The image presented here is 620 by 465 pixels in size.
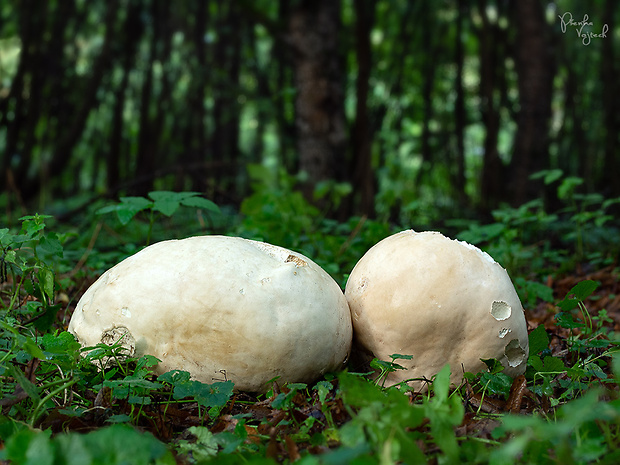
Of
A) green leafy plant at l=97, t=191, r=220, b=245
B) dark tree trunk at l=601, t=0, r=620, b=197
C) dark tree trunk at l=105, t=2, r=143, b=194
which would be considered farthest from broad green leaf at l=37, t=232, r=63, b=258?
dark tree trunk at l=105, t=2, r=143, b=194

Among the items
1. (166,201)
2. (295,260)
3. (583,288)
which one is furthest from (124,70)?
(583,288)

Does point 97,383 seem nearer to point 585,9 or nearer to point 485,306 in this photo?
point 485,306

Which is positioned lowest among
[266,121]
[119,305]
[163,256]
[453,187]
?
[453,187]

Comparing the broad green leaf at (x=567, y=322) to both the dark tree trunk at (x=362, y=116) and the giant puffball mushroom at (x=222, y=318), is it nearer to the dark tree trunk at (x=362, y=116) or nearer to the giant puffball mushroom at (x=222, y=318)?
the giant puffball mushroom at (x=222, y=318)

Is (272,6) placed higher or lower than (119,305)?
higher

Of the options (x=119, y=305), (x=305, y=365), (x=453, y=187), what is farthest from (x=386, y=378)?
(x=453, y=187)

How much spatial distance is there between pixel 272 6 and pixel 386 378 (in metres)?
8.70

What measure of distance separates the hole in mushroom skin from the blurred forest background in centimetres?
253

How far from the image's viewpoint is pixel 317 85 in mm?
5707

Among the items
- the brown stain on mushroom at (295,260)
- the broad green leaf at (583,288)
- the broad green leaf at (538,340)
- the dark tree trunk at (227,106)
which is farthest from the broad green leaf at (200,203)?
A: the dark tree trunk at (227,106)

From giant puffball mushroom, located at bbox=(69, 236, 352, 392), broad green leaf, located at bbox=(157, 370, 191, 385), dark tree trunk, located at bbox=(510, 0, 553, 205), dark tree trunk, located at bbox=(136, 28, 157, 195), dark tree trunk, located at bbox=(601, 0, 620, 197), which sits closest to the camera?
broad green leaf, located at bbox=(157, 370, 191, 385)

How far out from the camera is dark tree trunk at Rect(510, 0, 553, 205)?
217 inches

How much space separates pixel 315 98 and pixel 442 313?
4.18m

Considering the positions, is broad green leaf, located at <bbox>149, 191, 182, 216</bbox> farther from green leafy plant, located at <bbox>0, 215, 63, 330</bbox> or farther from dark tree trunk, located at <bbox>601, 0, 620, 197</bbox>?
dark tree trunk, located at <bbox>601, 0, 620, 197</bbox>
